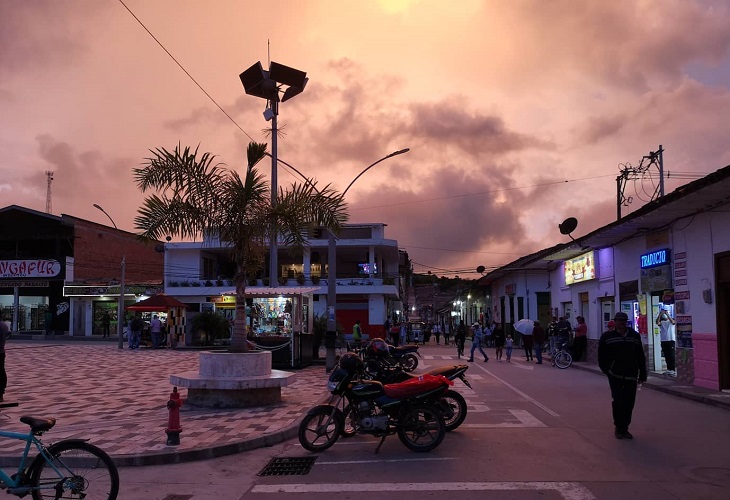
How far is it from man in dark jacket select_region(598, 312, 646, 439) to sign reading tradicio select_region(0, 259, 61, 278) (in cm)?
4585

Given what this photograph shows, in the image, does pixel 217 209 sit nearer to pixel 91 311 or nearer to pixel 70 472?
pixel 70 472

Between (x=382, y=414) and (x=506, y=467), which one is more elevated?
(x=382, y=414)

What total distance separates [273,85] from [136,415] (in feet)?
36.5

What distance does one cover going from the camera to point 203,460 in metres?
7.77

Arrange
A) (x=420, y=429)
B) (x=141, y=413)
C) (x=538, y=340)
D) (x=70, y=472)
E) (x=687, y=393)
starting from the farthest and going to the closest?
(x=538, y=340)
(x=687, y=393)
(x=141, y=413)
(x=420, y=429)
(x=70, y=472)

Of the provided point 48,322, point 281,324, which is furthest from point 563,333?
point 48,322

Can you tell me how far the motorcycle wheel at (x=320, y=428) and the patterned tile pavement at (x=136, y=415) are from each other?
828 mm

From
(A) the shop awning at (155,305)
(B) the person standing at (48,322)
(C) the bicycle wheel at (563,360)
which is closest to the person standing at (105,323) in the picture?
(B) the person standing at (48,322)

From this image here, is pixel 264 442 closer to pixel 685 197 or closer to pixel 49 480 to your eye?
pixel 49 480

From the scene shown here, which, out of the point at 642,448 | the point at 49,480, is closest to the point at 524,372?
the point at 642,448

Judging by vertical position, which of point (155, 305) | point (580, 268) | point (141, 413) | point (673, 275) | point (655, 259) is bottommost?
point (141, 413)

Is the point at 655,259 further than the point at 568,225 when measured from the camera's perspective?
No

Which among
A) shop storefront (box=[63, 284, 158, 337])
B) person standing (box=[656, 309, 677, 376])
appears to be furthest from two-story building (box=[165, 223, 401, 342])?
person standing (box=[656, 309, 677, 376])

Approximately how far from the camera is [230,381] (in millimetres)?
10883
